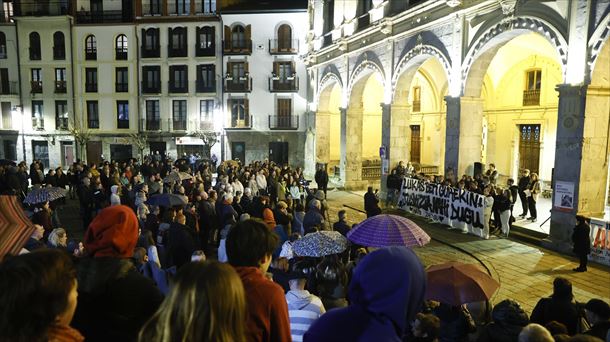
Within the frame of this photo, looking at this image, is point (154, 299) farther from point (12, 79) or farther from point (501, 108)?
point (12, 79)

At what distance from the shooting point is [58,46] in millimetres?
35688

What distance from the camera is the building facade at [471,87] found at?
1095cm

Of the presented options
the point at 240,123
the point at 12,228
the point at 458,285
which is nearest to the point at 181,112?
the point at 240,123

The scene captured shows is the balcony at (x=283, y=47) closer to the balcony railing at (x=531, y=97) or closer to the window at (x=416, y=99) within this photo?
the window at (x=416, y=99)

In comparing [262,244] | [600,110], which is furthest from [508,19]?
[262,244]

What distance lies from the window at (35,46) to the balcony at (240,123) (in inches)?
670

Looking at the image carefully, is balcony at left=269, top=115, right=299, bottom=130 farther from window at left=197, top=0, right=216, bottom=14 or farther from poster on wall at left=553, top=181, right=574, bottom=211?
poster on wall at left=553, top=181, right=574, bottom=211

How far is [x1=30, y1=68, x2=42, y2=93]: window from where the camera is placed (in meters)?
35.9

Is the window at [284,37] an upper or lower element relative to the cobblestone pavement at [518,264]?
upper

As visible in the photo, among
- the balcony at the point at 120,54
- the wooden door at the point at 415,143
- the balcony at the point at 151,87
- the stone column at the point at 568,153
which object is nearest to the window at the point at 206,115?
the balcony at the point at 151,87

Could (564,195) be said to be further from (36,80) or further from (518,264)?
(36,80)

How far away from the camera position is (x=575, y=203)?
435 inches

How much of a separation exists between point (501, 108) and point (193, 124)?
76.3 feet

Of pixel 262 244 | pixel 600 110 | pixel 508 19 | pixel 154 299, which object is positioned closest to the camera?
pixel 154 299
